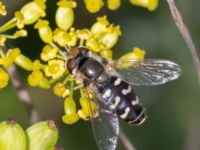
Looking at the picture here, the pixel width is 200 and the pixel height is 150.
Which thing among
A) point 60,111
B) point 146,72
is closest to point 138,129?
point 60,111

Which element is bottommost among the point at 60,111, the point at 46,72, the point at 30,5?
the point at 60,111

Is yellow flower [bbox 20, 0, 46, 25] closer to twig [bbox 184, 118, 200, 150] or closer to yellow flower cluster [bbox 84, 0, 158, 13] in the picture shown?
yellow flower cluster [bbox 84, 0, 158, 13]

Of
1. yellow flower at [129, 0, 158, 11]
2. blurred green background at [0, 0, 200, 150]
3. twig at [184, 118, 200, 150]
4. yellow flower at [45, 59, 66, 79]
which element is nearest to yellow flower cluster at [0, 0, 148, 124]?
yellow flower at [45, 59, 66, 79]

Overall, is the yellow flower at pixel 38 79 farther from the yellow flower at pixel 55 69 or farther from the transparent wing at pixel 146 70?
the transparent wing at pixel 146 70

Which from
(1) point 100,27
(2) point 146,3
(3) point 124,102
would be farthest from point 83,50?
→ (2) point 146,3

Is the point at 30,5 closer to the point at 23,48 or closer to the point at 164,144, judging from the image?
the point at 23,48

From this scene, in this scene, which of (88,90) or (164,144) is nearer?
(88,90)
